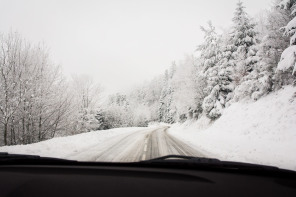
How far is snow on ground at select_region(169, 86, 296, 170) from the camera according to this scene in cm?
972

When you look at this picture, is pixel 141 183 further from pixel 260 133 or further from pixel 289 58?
pixel 260 133

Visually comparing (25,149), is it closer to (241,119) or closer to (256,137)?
(256,137)

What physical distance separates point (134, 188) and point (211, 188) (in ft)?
2.26

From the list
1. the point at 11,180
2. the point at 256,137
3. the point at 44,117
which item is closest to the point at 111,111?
the point at 44,117

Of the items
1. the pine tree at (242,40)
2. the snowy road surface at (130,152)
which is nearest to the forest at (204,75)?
the pine tree at (242,40)

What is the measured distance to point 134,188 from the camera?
1.94 meters

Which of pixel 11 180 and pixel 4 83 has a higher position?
pixel 4 83

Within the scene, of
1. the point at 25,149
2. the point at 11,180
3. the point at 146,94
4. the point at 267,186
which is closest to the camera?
the point at 267,186

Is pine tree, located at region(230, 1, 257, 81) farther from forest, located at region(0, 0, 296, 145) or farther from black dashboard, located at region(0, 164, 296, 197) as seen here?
black dashboard, located at region(0, 164, 296, 197)

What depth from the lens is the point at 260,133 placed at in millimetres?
14562

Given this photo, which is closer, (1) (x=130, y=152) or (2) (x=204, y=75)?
(1) (x=130, y=152)

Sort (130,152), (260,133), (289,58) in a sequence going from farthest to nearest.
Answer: (260,133)
(289,58)
(130,152)

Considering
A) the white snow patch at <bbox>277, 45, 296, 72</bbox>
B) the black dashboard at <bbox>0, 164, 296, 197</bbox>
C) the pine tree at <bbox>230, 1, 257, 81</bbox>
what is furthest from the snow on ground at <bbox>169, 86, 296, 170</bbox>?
the black dashboard at <bbox>0, 164, 296, 197</bbox>

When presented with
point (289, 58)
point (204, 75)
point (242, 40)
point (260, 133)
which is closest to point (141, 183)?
point (289, 58)
